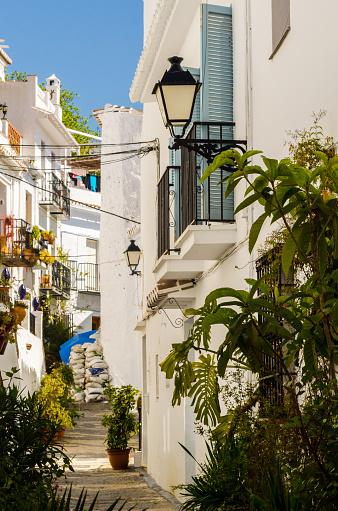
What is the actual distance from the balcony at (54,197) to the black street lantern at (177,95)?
22.9 meters

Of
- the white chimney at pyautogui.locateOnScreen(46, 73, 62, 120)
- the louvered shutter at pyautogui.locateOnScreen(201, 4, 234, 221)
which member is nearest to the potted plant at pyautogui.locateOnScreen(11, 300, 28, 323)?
the louvered shutter at pyautogui.locateOnScreen(201, 4, 234, 221)

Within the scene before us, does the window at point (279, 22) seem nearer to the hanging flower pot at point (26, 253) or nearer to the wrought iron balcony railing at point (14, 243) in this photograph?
the wrought iron balcony railing at point (14, 243)

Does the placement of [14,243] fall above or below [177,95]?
above

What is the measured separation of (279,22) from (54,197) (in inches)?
1000

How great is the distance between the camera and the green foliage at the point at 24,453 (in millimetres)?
7422

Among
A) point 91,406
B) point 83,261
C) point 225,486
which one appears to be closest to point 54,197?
point 83,261

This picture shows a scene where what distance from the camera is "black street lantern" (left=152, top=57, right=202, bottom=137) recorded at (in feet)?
25.7

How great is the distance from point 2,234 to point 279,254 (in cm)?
2123

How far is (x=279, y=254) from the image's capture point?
18.7 feet

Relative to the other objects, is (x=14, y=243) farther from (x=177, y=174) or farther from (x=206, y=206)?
(x=206, y=206)

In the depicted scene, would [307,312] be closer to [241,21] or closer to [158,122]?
[241,21]

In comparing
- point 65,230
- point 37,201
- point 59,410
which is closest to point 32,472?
point 59,410

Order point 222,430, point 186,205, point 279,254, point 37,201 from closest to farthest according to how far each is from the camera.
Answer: point 279,254, point 222,430, point 186,205, point 37,201

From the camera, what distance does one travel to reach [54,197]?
32.1m
